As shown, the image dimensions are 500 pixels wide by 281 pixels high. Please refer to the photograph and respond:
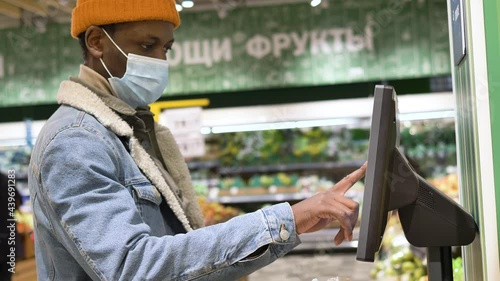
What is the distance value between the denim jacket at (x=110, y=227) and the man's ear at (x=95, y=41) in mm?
264

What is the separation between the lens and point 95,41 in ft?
5.58

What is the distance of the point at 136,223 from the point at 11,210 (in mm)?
2749

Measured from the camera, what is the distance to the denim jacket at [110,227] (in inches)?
49.7

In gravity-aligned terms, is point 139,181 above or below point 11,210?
above

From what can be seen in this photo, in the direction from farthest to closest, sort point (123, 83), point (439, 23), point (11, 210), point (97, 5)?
point (439, 23) < point (11, 210) < point (123, 83) < point (97, 5)

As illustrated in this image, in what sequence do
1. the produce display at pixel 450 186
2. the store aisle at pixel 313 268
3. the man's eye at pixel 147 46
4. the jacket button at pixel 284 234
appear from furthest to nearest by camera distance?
1. the store aisle at pixel 313 268
2. the produce display at pixel 450 186
3. the man's eye at pixel 147 46
4. the jacket button at pixel 284 234

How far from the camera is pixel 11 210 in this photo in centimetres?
383

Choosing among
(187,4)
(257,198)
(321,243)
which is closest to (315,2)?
(187,4)

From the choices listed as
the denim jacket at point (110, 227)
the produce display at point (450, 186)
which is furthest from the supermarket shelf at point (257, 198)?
the denim jacket at point (110, 227)

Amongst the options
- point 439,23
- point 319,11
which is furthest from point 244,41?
point 439,23

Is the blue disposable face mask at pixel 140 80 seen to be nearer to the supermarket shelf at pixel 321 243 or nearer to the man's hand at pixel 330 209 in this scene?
the man's hand at pixel 330 209

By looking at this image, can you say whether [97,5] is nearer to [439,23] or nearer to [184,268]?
[184,268]

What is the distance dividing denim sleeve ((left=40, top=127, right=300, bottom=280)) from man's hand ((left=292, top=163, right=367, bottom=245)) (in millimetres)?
20

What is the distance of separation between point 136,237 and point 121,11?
584 millimetres
